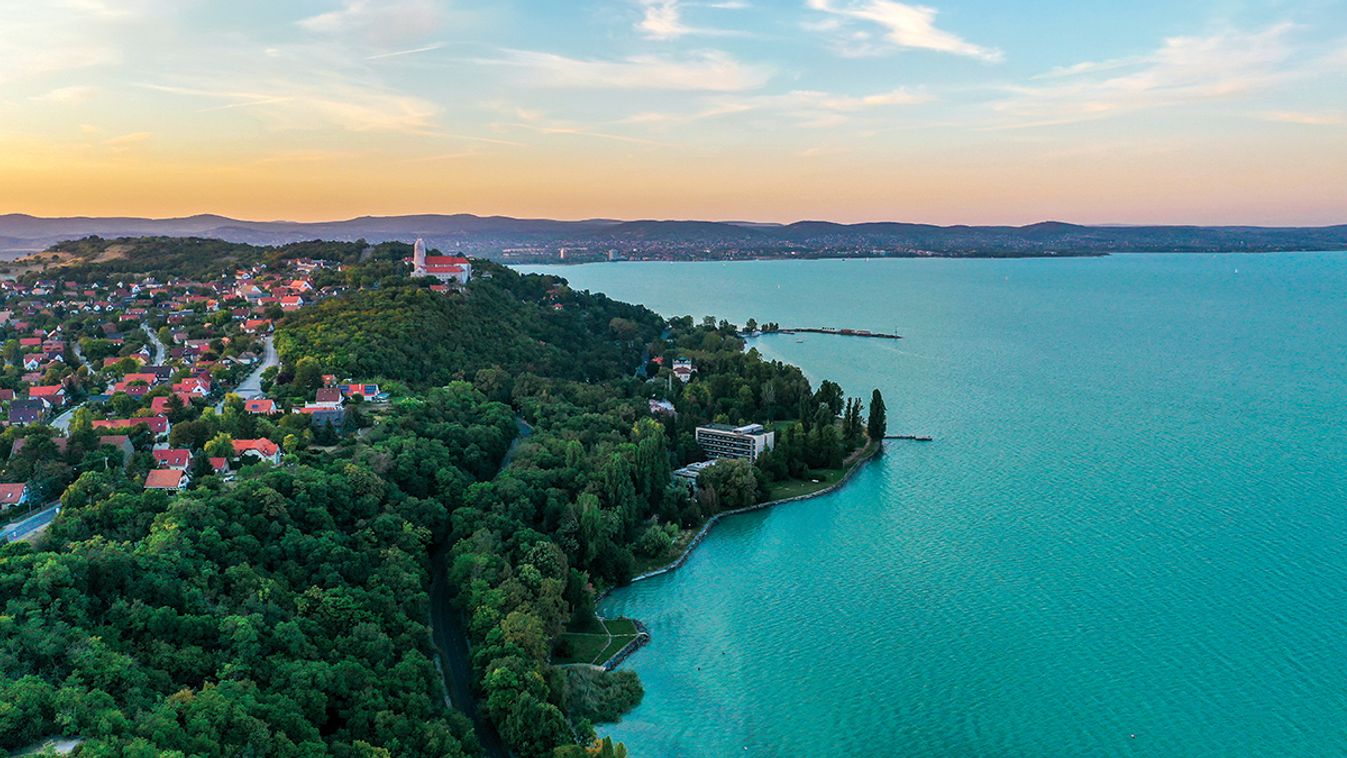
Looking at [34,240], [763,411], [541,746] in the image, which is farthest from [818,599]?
[34,240]

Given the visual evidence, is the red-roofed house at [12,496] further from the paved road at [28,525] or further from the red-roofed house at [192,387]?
the red-roofed house at [192,387]

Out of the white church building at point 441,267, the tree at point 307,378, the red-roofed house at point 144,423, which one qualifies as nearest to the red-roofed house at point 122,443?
the red-roofed house at point 144,423

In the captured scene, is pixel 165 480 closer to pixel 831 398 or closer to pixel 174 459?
pixel 174 459

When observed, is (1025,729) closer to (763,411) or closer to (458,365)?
(763,411)

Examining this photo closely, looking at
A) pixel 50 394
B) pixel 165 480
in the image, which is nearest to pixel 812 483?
pixel 165 480

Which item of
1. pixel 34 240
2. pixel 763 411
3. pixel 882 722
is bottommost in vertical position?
pixel 882 722

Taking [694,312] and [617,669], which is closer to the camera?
[617,669]
